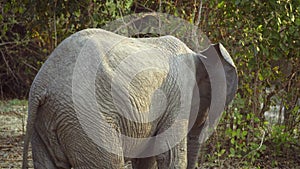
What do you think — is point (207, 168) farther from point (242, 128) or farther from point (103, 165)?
point (103, 165)

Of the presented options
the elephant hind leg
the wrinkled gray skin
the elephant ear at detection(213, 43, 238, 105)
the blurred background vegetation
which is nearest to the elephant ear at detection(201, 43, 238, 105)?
the elephant ear at detection(213, 43, 238, 105)

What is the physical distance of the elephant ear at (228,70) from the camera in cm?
402

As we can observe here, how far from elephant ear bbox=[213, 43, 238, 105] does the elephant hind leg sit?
1.24 m

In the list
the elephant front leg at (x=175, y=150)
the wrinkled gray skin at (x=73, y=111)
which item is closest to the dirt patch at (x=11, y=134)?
the elephant front leg at (x=175, y=150)

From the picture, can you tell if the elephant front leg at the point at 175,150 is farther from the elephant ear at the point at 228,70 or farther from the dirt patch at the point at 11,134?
the dirt patch at the point at 11,134

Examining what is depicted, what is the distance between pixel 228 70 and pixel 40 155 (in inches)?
53.5

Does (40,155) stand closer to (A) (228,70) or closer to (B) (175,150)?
(B) (175,150)

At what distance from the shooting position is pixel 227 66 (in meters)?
4.08

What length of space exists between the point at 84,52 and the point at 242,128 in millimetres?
3859

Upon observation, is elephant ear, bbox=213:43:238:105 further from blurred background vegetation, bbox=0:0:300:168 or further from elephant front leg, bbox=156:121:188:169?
blurred background vegetation, bbox=0:0:300:168

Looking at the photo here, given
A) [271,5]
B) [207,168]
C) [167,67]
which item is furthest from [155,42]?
[207,168]

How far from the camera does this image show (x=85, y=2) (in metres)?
7.22

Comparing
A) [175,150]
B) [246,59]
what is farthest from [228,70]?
[246,59]

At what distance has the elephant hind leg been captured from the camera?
3.54m
